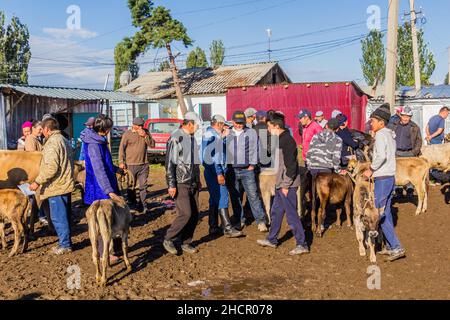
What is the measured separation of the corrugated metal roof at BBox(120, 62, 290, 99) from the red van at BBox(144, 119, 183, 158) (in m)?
13.3

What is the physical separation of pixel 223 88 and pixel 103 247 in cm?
2758

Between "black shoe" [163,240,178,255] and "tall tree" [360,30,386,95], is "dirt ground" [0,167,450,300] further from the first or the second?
"tall tree" [360,30,386,95]

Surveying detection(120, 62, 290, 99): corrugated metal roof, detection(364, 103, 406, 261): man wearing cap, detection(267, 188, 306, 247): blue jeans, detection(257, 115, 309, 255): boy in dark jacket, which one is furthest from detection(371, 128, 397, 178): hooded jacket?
detection(120, 62, 290, 99): corrugated metal roof

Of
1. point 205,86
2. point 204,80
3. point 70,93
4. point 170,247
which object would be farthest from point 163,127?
point 204,80

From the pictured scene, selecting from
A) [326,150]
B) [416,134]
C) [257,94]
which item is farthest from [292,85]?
[326,150]

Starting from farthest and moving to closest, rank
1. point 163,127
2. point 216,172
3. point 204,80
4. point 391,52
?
point 204,80 < point 163,127 < point 391,52 < point 216,172

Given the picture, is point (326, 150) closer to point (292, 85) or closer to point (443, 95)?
point (443, 95)

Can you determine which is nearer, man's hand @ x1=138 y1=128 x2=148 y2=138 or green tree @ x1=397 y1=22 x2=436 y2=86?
man's hand @ x1=138 y1=128 x2=148 y2=138

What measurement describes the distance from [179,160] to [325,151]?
8.61 feet

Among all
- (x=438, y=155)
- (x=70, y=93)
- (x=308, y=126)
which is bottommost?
(x=438, y=155)

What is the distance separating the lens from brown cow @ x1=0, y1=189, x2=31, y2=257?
6.88 metres

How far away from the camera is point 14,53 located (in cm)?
3928

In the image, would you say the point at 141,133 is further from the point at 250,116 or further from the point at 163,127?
the point at 163,127

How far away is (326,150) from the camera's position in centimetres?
782
